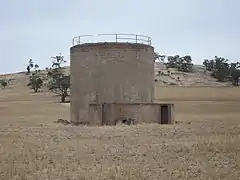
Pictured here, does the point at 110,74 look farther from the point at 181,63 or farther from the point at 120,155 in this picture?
the point at 181,63

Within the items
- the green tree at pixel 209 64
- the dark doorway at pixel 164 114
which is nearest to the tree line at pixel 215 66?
the green tree at pixel 209 64

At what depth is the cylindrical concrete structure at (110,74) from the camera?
3167cm

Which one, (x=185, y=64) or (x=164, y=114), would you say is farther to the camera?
(x=185, y=64)

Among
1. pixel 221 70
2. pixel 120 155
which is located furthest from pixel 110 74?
pixel 221 70

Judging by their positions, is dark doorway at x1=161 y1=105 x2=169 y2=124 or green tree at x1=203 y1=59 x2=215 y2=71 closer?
dark doorway at x1=161 y1=105 x2=169 y2=124

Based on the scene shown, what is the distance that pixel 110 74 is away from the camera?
31672mm

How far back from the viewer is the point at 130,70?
105 ft

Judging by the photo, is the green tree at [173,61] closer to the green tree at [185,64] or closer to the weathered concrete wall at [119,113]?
the green tree at [185,64]

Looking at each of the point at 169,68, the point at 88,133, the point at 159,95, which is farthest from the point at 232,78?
the point at 88,133

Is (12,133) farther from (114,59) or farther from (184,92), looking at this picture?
(184,92)

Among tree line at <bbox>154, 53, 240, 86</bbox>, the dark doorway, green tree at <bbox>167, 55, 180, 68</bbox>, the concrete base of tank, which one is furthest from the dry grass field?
green tree at <bbox>167, 55, 180, 68</bbox>

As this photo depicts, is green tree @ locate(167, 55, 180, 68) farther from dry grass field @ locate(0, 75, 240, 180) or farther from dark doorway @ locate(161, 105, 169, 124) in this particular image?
dry grass field @ locate(0, 75, 240, 180)

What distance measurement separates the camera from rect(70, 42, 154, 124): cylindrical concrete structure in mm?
31672

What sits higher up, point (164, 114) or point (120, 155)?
point (164, 114)
